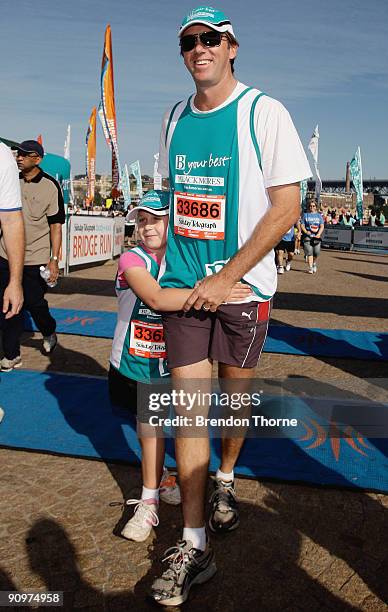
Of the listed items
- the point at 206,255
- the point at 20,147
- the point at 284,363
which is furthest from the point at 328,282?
the point at 206,255

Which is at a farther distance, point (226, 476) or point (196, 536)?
point (226, 476)

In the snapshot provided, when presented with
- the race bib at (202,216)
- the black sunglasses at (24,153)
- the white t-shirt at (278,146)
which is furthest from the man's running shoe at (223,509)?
the black sunglasses at (24,153)

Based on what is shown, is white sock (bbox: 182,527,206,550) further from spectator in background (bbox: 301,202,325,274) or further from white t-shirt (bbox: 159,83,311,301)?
spectator in background (bbox: 301,202,325,274)

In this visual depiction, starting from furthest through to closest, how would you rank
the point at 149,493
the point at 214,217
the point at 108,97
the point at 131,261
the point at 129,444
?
the point at 108,97, the point at 129,444, the point at 149,493, the point at 131,261, the point at 214,217

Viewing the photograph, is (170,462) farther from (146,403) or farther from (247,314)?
(247,314)

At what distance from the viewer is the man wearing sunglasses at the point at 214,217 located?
2.38m

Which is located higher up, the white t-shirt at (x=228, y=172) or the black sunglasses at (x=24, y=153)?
the black sunglasses at (x=24, y=153)

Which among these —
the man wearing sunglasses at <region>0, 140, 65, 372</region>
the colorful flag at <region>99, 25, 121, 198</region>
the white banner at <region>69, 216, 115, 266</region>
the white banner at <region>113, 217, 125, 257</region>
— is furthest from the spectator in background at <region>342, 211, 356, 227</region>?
the man wearing sunglasses at <region>0, 140, 65, 372</region>

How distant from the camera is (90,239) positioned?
14828mm

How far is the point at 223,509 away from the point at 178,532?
0.26 metres

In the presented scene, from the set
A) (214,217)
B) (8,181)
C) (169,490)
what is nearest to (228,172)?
(214,217)

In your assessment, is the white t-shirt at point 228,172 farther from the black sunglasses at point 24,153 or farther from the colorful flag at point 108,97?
the colorful flag at point 108,97

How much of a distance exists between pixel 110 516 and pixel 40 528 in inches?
14.6

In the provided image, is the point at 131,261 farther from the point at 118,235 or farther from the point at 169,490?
the point at 118,235
